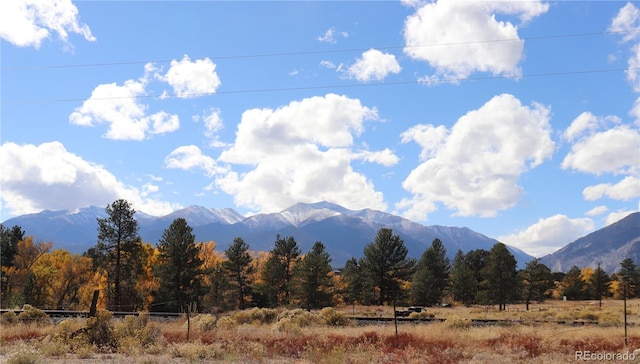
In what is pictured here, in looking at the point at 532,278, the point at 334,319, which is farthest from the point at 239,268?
the point at 532,278

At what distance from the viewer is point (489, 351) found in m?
21.0

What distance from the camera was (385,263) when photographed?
242 ft

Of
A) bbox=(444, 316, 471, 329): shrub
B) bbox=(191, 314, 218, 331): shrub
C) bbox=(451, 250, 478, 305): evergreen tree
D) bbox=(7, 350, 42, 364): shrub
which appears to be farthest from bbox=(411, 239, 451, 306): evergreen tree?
bbox=(7, 350, 42, 364): shrub

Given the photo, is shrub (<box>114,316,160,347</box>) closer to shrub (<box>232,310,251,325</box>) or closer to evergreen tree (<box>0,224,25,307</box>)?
shrub (<box>232,310,251,325</box>)

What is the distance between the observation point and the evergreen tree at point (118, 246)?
5450cm

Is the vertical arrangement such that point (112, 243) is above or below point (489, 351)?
above

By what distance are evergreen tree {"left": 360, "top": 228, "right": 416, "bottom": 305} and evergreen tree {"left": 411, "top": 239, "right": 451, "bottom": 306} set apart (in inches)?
128

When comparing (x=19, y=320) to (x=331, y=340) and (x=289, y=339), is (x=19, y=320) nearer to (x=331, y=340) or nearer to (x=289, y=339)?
(x=289, y=339)

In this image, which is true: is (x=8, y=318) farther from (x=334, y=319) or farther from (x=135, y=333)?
(x=334, y=319)

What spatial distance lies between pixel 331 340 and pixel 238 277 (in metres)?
49.2

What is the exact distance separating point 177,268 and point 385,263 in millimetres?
32045

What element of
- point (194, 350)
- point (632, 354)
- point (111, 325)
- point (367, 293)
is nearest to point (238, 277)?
point (367, 293)

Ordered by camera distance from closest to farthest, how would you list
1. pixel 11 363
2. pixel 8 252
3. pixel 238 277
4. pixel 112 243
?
pixel 11 363 < pixel 112 243 < pixel 238 277 < pixel 8 252

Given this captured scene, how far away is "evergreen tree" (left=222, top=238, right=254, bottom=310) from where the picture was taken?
69.4 metres
